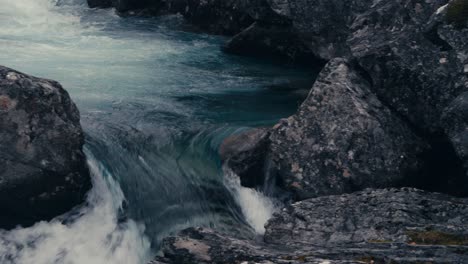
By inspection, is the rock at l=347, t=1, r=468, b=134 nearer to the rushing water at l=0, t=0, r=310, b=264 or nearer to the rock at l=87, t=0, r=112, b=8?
the rushing water at l=0, t=0, r=310, b=264

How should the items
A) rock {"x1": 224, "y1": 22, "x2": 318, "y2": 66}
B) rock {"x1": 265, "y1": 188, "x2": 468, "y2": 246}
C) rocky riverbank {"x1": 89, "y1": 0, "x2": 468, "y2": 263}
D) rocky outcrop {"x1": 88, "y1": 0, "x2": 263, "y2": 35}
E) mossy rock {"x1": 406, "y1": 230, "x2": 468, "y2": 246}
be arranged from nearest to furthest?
mossy rock {"x1": 406, "y1": 230, "x2": 468, "y2": 246} → rocky riverbank {"x1": 89, "y1": 0, "x2": 468, "y2": 263} → rock {"x1": 265, "y1": 188, "x2": 468, "y2": 246} → rock {"x1": 224, "y1": 22, "x2": 318, "y2": 66} → rocky outcrop {"x1": 88, "y1": 0, "x2": 263, "y2": 35}

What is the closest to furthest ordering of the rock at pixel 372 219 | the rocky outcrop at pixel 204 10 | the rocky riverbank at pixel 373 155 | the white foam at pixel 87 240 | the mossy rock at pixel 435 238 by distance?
the mossy rock at pixel 435 238
the rocky riverbank at pixel 373 155
the rock at pixel 372 219
the white foam at pixel 87 240
the rocky outcrop at pixel 204 10

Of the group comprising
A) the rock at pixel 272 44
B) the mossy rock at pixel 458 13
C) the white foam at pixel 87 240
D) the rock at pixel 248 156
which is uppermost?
the mossy rock at pixel 458 13

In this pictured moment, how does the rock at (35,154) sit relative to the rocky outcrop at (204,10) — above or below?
below

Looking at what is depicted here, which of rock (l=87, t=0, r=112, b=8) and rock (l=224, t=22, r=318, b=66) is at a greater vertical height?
rock (l=87, t=0, r=112, b=8)

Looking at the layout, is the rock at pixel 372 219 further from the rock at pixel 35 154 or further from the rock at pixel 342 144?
the rock at pixel 35 154

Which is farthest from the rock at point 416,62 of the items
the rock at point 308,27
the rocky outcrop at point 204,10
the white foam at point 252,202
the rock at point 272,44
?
the rocky outcrop at point 204,10

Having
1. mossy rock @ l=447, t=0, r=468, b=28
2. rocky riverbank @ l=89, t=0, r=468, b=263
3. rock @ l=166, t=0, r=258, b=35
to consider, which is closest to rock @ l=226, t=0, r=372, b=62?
rock @ l=166, t=0, r=258, b=35
